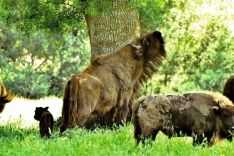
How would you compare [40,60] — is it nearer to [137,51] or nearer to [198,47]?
[198,47]

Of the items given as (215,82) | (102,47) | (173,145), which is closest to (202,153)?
(173,145)

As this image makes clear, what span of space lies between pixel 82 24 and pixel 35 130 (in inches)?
156

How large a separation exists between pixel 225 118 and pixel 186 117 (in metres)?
0.66

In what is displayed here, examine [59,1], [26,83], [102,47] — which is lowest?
[26,83]

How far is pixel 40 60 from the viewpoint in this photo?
2789 centimetres

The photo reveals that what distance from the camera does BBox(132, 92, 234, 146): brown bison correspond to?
8.61m

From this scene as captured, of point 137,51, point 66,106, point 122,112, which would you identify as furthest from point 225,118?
point 137,51

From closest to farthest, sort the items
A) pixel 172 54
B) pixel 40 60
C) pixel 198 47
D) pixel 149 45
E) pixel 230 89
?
pixel 230 89 < pixel 149 45 < pixel 172 54 < pixel 198 47 < pixel 40 60

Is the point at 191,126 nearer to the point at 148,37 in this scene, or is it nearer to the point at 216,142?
the point at 216,142

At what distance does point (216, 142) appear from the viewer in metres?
8.81

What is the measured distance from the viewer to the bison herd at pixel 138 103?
28.6 feet

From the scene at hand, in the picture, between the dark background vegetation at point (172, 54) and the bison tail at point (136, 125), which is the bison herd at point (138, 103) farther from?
the dark background vegetation at point (172, 54)

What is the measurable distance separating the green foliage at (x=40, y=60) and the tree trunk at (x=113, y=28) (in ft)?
40.7

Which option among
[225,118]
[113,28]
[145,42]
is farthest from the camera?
[113,28]
